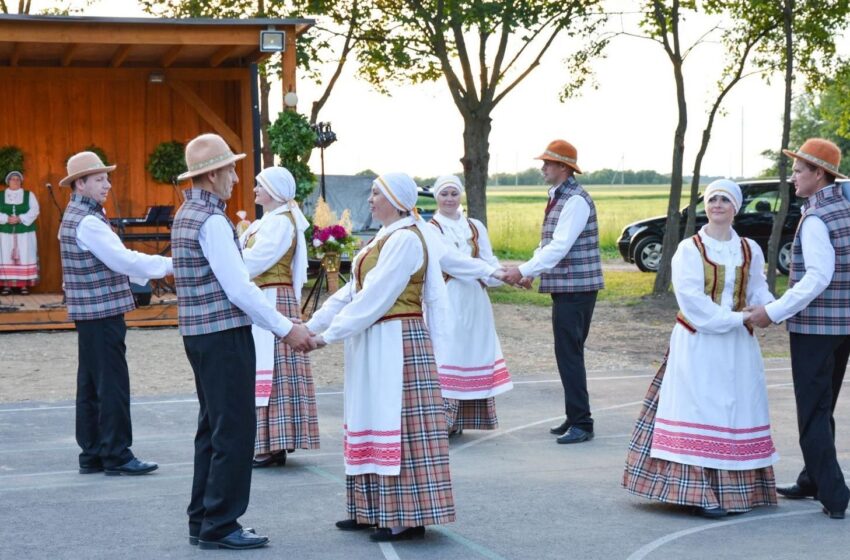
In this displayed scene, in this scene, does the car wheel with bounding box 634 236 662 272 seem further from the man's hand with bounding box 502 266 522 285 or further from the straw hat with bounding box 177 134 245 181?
the straw hat with bounding box 177 134 245 181

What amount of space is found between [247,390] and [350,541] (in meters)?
0.89

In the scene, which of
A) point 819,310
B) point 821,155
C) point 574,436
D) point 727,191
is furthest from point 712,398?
point 574,436

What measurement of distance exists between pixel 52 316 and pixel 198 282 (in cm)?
1050

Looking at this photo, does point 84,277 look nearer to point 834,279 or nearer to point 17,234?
point 834,279

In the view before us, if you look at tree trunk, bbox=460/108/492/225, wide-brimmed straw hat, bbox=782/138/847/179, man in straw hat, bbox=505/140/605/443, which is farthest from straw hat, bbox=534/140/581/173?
tree trunk, bbox=460/108/492/225

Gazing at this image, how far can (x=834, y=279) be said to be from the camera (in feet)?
21.0

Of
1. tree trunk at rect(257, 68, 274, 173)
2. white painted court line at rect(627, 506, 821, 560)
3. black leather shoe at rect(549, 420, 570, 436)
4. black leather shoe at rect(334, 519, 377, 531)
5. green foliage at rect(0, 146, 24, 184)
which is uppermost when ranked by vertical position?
tree trunk at rect(257, 68, 274, 173)

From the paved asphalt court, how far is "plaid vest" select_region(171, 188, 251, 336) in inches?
41.3

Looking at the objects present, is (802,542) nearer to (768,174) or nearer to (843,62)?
(843,62)

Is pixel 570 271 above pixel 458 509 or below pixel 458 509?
above

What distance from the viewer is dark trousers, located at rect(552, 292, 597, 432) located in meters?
8.62

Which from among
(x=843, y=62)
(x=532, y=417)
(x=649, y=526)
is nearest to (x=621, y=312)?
(x=843, y=62)

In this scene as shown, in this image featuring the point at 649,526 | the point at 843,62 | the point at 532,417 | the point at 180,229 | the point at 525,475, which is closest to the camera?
the point at 180,229

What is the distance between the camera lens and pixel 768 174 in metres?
55.6
